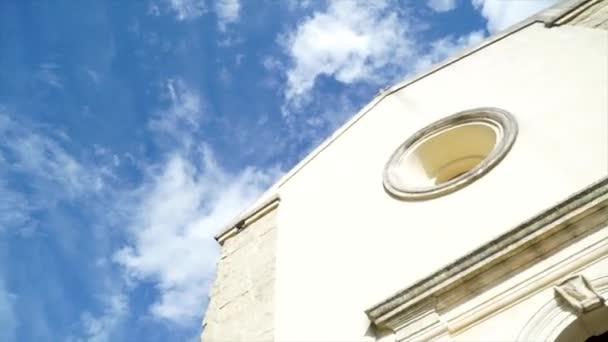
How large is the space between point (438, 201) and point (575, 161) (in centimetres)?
116

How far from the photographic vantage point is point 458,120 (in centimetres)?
586

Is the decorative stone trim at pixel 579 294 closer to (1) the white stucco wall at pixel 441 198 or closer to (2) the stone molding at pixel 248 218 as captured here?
(1) the white stucco wall at pixel 441 198

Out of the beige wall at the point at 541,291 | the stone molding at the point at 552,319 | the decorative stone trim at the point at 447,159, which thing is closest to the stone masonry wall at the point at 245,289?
the decorative stone trim at the point at 447,159

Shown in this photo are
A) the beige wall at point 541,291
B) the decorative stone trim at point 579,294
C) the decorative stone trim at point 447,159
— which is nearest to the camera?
the decorative stone trim at point 579,294

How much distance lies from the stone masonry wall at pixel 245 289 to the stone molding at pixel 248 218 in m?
0.07

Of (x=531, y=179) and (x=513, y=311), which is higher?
(x=531, y=179)

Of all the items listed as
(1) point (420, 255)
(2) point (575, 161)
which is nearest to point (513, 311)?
(1) point (420, 255)

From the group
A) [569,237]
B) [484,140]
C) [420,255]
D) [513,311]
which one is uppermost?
[484,140]

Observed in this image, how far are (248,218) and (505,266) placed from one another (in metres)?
3.53

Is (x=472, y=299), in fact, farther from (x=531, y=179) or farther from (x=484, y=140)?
(x=484, y=140)

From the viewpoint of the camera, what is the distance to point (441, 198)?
5.11m

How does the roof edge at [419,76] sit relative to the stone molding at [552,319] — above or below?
above

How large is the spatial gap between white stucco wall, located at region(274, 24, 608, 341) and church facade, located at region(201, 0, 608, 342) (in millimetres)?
14

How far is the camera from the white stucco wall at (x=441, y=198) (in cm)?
454
